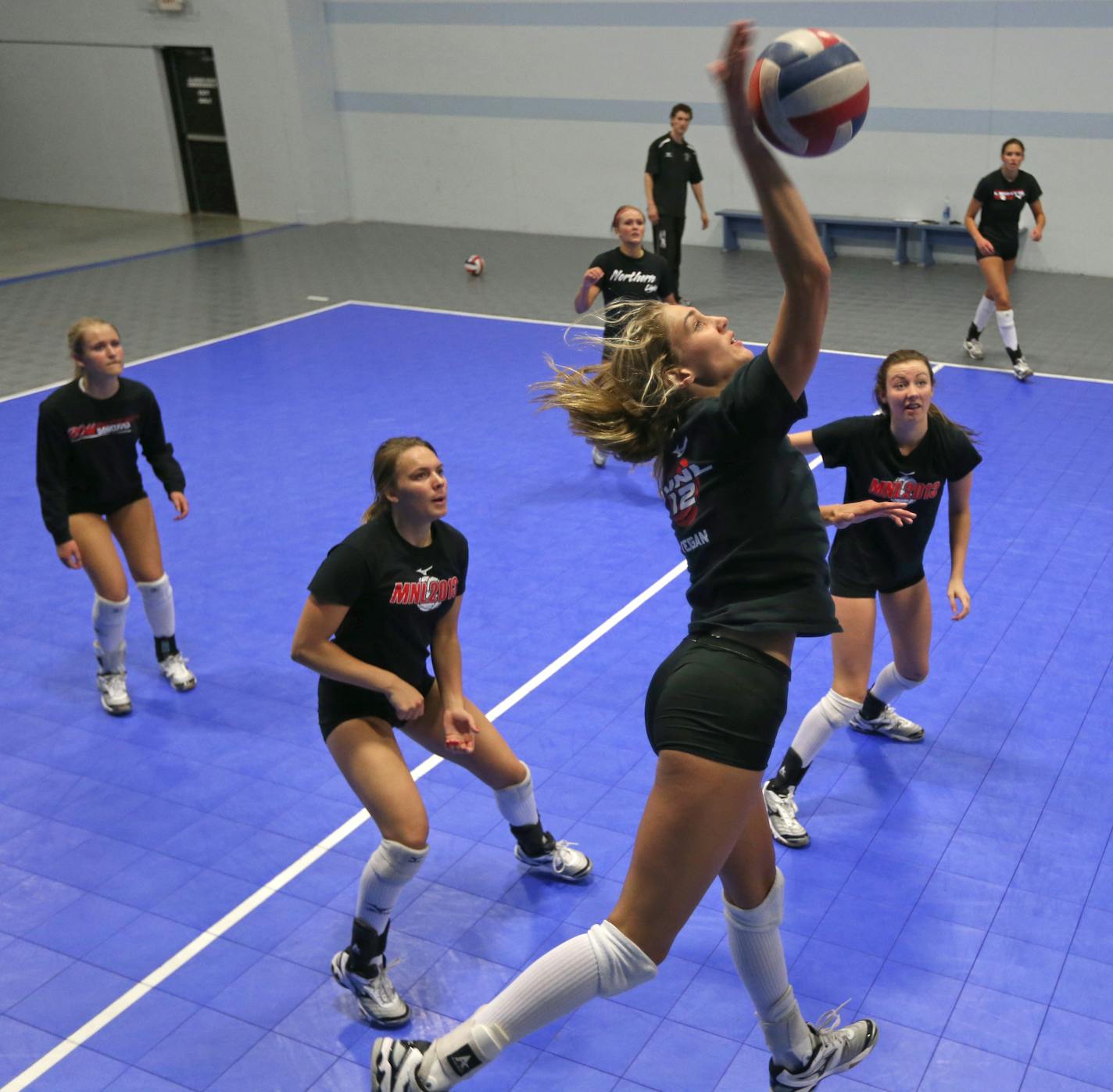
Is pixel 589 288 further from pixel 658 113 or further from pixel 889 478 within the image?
pixel 658 113

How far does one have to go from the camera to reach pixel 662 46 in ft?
60.2

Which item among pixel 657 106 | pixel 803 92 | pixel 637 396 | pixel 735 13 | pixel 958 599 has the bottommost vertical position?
pixel 958 599

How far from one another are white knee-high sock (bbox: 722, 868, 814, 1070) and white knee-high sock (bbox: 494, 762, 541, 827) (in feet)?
4.67

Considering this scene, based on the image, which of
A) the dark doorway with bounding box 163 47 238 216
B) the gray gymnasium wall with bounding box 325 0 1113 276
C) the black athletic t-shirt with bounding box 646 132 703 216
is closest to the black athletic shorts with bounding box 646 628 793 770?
the black athletic t-shirt with bounding box 646 132 703 216

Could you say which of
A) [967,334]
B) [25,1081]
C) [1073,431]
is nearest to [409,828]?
[25,1081]

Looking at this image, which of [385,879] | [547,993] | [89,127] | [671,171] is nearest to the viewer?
[547,993]

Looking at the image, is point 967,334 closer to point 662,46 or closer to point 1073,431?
point 1073,431

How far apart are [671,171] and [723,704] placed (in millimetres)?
13077

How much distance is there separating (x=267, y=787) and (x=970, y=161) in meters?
14.1

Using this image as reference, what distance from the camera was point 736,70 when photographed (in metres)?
2.53

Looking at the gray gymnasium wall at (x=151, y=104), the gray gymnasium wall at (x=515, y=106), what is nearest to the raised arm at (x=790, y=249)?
the gray gymnasium wall at (x=515, y=106)

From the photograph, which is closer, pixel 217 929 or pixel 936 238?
pixel 217 929

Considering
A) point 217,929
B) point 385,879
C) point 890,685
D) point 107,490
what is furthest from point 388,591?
point 107,490

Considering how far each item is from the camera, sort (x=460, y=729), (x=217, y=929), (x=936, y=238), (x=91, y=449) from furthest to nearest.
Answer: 1. (x=936, y=238)
2. (x=91, y=449)
3. (x=217, y=929)
4. (x=460, y=729)
